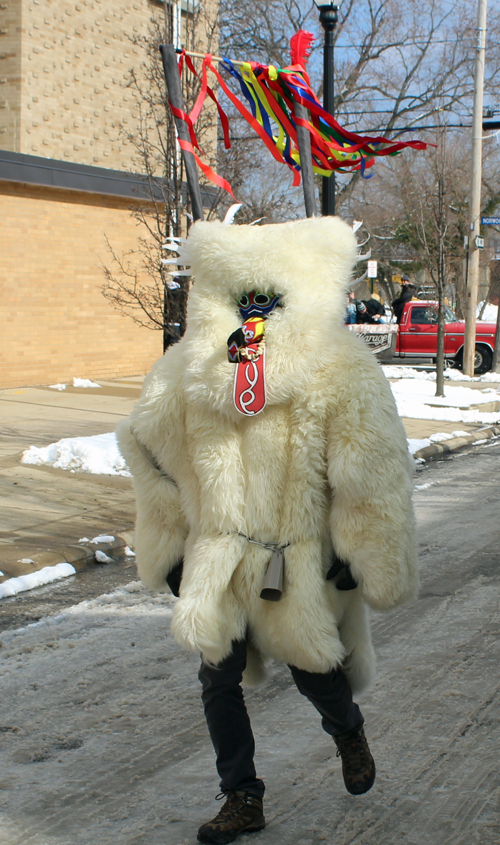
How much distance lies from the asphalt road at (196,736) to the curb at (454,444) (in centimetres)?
503

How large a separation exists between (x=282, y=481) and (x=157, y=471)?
500 mm

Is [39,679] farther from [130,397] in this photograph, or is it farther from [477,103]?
[477,103]

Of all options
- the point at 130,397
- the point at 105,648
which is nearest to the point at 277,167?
the point at 130,397

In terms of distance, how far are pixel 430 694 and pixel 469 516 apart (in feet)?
12.0

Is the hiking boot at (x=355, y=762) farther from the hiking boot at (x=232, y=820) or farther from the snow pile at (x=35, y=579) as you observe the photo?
the snow pile at (x=35, y=579)

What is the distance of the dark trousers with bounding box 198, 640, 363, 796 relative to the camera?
8.66 feet

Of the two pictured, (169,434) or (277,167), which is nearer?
(169,434)

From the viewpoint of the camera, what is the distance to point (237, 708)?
2658 mm

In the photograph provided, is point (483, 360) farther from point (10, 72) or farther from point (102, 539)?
point (102, 539)

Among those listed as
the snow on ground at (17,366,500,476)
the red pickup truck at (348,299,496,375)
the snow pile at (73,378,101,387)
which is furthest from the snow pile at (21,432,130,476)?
the red pickup truck at (348,299,496,375)

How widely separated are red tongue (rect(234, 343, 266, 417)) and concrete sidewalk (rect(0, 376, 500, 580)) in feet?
11.1

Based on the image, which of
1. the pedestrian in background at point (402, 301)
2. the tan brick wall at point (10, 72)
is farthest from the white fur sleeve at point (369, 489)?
the pedestrian in background at point (402, 301)

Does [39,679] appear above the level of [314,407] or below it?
below

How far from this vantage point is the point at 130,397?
13.6m
